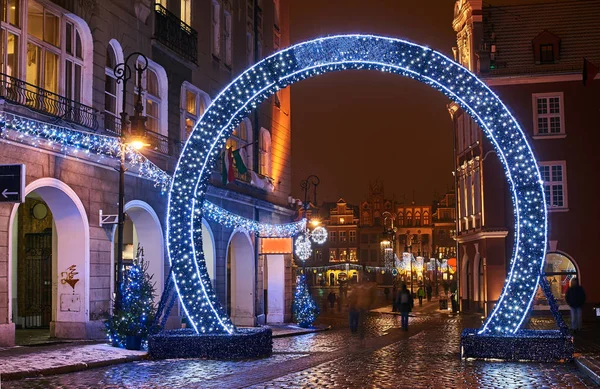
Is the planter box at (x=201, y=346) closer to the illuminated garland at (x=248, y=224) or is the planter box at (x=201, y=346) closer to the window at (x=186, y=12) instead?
the illuminated garland at (x=248, y=224)

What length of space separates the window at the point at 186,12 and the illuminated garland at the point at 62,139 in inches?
316

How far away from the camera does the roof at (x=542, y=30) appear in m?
43.5

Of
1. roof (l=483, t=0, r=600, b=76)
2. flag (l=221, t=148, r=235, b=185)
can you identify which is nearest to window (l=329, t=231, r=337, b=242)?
roof (l=483, t=0, r=600, b=76)

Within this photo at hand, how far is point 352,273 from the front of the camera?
13250 cm

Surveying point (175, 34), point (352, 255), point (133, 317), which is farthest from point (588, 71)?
point (352, 255)

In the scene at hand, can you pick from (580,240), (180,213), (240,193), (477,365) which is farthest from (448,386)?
(580,240)

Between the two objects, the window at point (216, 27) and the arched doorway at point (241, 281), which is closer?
the window at point (216, 27)

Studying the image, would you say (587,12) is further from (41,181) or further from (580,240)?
(41,181)

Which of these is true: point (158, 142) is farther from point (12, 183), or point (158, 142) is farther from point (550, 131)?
point (550, 131)

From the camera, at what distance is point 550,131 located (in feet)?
141

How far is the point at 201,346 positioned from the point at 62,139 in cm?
640

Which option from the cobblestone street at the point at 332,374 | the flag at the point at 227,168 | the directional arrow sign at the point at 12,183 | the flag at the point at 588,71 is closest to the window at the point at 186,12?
the flag at the point at 227,168

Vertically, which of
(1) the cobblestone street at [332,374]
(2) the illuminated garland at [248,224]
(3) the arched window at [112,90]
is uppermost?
(3) the arched window at [112,90]

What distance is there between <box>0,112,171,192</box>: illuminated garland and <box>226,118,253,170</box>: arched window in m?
11.5
